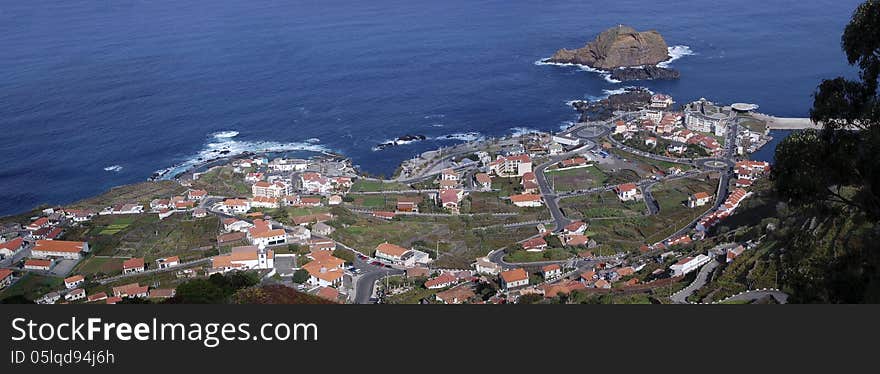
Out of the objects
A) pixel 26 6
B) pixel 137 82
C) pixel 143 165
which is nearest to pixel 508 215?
pixel 143 165

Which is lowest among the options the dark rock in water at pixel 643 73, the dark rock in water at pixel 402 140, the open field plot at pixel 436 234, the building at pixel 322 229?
the open field plot at pixel 436 234

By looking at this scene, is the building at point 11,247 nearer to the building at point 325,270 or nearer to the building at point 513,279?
the building at point 325,270

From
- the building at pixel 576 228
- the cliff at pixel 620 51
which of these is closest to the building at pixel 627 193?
the building at pixel 576 228

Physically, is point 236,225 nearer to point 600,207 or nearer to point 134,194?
point 134,194

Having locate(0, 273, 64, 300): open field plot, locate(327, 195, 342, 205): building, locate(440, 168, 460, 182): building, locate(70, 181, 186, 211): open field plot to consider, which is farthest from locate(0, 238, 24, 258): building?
locate(440, 168, 460, 182): building

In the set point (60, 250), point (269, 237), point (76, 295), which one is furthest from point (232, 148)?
point (76, 295)
